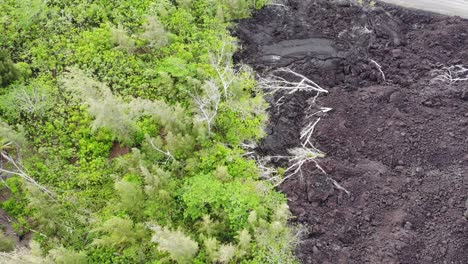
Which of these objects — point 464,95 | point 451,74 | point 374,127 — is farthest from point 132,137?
point 451,74

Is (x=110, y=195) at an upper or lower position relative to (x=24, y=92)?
lower

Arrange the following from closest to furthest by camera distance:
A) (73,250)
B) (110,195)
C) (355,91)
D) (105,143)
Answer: (73,250), (110,195), (105,143), (355,91)

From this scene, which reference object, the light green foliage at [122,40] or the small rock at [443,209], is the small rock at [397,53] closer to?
the small rock at [443,209]

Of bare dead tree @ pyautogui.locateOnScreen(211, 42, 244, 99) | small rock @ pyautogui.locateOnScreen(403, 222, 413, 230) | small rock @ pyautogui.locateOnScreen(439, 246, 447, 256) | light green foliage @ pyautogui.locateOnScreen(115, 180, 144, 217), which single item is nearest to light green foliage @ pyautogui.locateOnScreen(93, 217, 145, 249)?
light green foliage @ pyautogui.locateOnScreen(115, 180, 144, 217)

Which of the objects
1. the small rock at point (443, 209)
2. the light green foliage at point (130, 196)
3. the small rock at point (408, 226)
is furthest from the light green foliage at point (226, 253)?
the small rock at point (443, 209)

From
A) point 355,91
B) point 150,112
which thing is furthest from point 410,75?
point 150,112

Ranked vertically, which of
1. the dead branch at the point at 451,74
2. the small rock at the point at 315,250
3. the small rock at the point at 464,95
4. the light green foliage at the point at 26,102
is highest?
the dead branch at the point at 451,74

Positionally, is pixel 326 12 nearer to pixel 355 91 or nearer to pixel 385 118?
pixel 355 91
